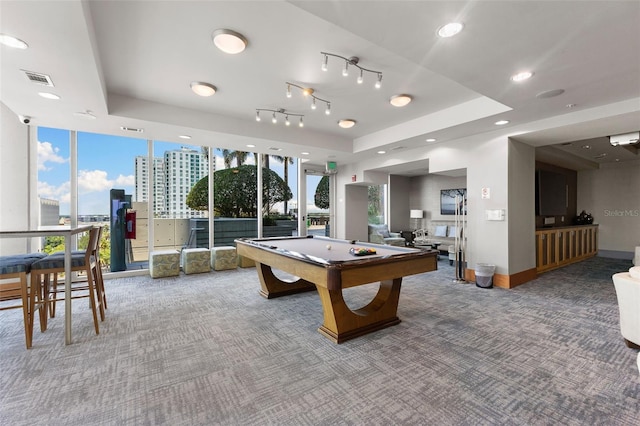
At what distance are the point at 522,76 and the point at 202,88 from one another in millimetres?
3583

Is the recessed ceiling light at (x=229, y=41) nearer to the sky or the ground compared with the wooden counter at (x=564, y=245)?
nearer to the sky

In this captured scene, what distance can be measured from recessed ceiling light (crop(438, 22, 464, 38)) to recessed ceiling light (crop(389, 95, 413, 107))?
1750 millimetres

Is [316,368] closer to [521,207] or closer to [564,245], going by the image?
[521,207]

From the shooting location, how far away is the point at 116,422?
1717mm

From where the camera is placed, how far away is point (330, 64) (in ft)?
10.1

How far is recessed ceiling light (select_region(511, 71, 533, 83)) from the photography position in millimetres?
2807

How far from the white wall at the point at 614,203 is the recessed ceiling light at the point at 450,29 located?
9051mm

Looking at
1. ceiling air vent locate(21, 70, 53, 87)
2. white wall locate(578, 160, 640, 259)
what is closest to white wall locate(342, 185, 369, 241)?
ceiling air vent locate(21, 70, 53, 87)

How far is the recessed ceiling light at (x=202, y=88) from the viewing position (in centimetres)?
353

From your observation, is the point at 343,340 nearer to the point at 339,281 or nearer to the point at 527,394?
the point at 339,281

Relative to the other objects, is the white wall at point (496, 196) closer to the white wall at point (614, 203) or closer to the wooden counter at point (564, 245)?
the wooden counter at point (564, 245)

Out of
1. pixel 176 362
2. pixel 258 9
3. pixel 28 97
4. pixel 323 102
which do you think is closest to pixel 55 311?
pixel 176 362

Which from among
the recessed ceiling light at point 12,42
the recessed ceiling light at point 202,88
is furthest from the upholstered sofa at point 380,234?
the recessed ceiling light at point 12,42

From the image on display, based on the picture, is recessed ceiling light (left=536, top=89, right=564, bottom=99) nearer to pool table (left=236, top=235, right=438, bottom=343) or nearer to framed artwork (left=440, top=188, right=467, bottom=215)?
pool table (left=236, top=235, right=438, bottom=343)
